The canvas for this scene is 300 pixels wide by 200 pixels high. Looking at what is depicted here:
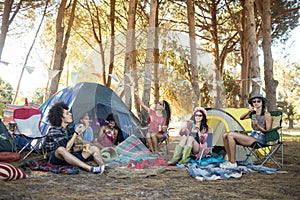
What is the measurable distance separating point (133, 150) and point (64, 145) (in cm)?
115

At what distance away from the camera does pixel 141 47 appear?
18.5 feet

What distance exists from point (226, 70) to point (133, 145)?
426 inches

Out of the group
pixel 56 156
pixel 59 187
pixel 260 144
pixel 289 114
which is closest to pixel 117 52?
pixel 56 156

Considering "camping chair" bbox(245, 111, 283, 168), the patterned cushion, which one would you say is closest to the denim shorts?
the patterned cushion

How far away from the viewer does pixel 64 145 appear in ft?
12.0

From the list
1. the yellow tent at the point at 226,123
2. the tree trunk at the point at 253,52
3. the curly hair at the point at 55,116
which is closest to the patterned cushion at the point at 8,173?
the curly hair at the point at 55,116

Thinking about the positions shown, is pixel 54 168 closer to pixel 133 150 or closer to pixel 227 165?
pixel 133 150

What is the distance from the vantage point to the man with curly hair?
353cm

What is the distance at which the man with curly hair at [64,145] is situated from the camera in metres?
3.53

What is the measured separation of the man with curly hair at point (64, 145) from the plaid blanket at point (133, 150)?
2.12 ft

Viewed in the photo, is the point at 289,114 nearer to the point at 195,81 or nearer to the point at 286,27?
the point at 286,27

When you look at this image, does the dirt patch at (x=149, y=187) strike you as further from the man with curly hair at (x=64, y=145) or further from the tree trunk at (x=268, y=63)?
the tree trunk at (x=268, y=63)

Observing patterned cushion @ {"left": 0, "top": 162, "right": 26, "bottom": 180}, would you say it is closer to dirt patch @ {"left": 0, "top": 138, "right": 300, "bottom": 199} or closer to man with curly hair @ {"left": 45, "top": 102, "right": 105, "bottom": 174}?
dirt patch @ {"left": 0, "top": 138, "right": 300, "bottom": 199}

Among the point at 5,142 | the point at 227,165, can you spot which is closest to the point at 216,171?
the point at 227,165
